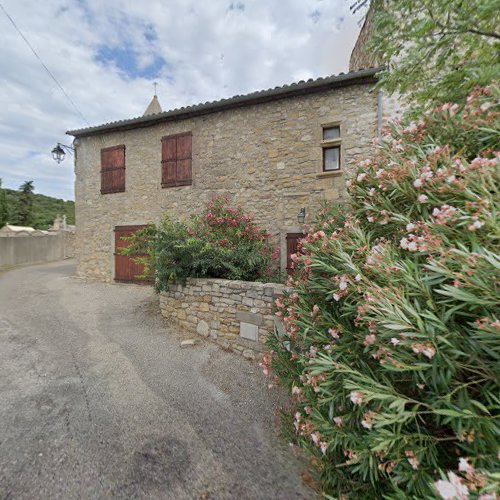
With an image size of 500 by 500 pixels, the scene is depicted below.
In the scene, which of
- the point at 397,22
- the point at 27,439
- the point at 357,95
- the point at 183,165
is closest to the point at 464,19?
the point at 397,22

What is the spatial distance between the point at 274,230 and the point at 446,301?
17.7ft

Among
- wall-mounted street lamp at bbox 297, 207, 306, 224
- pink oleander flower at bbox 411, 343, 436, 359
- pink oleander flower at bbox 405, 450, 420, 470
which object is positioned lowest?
pink oleander flower at bbox 405, 450, 420, 470

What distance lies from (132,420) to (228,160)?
20.8 feet

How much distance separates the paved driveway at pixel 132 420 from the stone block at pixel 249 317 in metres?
0.60

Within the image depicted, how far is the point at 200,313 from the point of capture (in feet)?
14.5

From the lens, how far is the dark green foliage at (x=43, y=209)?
25.6m

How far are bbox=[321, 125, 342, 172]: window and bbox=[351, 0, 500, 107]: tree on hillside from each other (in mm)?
2785

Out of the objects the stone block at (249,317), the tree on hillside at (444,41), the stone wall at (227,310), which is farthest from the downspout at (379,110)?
the stone block at (249,317)

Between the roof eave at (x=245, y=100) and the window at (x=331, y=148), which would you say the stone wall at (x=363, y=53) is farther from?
the window at (x=331, y=148)

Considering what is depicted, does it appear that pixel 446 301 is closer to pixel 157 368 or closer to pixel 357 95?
pixel 157 368

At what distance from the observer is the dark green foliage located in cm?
2560

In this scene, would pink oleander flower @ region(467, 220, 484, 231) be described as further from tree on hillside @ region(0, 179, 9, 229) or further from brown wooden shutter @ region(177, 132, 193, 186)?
tree on hillside @ region(0, 179, 9, 229)

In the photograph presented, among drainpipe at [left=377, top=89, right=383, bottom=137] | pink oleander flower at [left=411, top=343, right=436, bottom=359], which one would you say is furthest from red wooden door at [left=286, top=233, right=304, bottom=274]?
pink oleander flower at [left=411, top=343, right=436, bottom=359]

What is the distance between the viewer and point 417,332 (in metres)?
1.23
